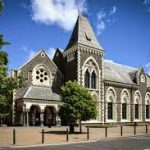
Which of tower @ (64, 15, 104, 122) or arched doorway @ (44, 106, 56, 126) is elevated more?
tower @ (64, 15, 104, 122)

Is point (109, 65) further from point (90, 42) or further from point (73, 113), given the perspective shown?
point (73, 113)

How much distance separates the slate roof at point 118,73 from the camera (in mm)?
53603

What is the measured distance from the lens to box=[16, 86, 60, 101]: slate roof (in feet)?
138

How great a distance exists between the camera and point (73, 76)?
156ft

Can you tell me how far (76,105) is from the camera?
32.1m

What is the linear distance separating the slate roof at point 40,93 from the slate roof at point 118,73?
34.8 ft

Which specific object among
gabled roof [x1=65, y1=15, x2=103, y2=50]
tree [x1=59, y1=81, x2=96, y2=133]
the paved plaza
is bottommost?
the paved plaza

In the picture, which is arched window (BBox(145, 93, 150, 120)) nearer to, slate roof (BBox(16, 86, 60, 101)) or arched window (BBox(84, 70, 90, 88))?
arched window (BBox(84, 70, 90, 88))

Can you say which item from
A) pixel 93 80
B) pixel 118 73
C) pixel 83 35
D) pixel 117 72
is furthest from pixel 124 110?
pixel 83 35

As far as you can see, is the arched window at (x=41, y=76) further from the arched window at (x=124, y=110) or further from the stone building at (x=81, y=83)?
the arched window at (x=124, y=110)

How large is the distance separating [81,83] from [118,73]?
497 inches

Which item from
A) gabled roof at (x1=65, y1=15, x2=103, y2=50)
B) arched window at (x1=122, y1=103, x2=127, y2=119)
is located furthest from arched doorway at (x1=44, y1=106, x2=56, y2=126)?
arched window at (x1=122, y1=103, x2=127, y2=119)

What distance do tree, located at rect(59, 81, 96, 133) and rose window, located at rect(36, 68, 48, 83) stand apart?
13024 mm

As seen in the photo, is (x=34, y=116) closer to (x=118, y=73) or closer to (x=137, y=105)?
(x=118, y=73)
